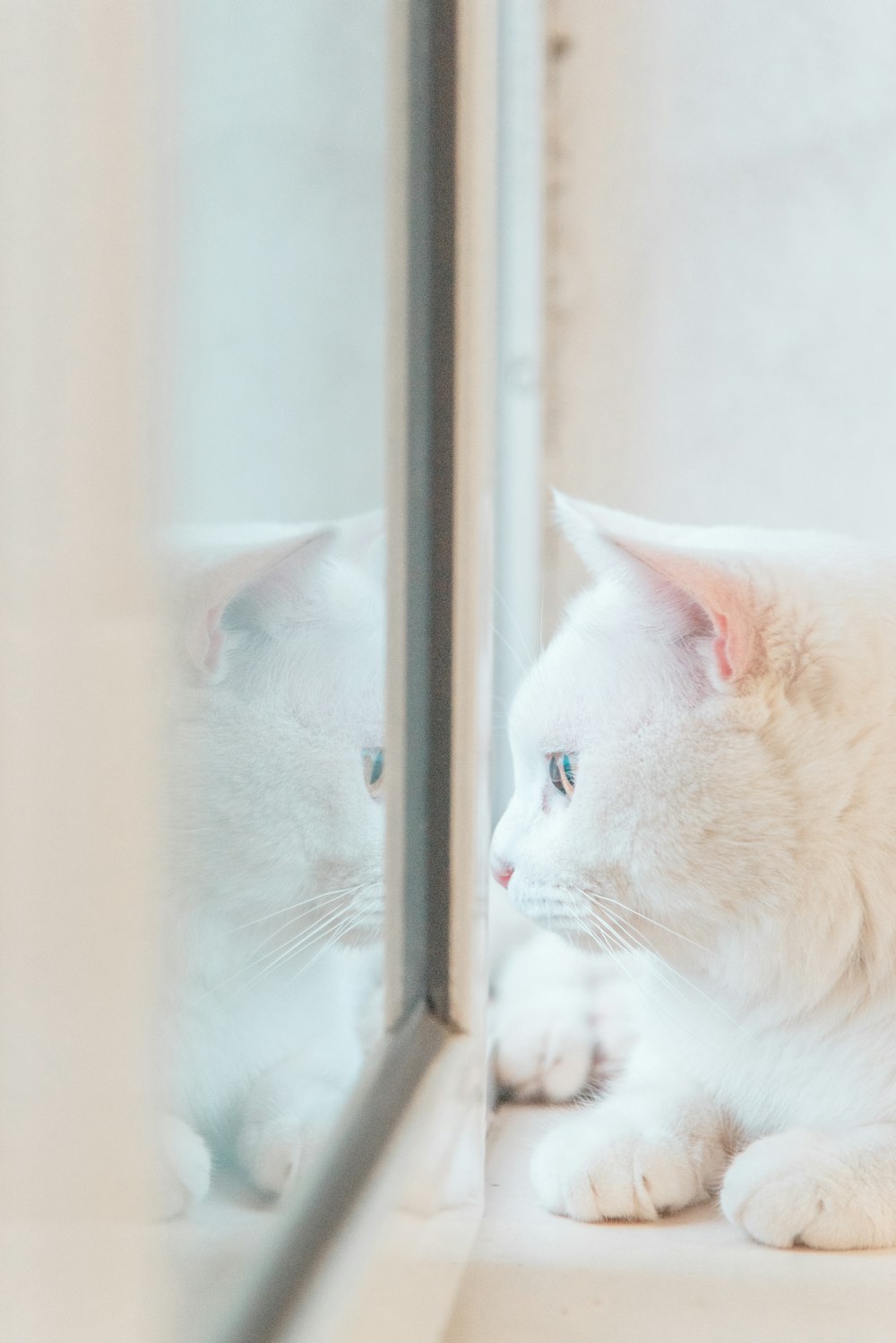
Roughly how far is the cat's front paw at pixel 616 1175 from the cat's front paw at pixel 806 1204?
0.04m

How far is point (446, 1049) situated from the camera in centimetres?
60

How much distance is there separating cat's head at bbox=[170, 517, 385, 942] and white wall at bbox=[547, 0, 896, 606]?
0.80 metres

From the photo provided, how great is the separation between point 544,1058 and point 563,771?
246 millimetres

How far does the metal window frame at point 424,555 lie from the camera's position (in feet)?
1.90

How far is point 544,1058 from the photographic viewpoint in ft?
2.93

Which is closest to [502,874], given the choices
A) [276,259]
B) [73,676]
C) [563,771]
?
[563,771]

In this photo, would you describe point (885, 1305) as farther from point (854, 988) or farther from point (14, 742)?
point (14, 742)

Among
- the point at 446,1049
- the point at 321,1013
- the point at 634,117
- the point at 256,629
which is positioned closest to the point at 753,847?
the point at 446,1049

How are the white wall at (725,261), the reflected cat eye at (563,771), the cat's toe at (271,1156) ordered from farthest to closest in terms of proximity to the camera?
1. the white wall at (725,261)
2. the reflected cat eye at (563,771)
3. the cat's toe at (271,1156)

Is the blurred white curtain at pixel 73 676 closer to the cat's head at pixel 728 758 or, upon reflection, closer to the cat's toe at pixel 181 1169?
the cat's toe at pixel 181 1169

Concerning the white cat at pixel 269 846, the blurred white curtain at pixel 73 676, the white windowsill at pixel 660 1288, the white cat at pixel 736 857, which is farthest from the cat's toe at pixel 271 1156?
the white cat at pixel 736 857

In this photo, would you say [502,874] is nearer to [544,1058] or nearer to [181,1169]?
[544,1058]

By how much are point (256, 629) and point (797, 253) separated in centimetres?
106

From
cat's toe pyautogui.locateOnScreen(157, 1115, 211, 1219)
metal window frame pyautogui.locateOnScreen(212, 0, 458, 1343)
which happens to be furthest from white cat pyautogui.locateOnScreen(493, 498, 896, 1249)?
cat's toe pyautogui.locateOnScreen(157, 1115, 211, 1219)
